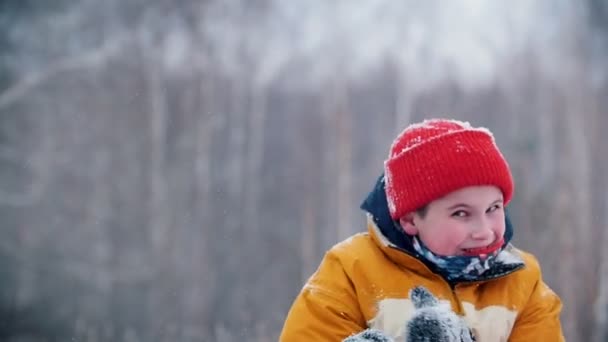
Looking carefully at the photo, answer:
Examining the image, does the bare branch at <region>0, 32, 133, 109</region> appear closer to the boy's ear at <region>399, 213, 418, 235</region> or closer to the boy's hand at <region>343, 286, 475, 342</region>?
the boy's ear at <region>399, 213, 418, 235</region>

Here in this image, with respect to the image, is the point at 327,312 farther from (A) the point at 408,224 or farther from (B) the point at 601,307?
(B) the point at 601,307

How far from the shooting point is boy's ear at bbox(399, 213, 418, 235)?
4.21 feet

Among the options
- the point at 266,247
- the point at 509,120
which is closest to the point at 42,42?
the point at 266,247

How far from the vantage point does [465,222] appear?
1.21 meters

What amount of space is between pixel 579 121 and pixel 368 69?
126 cm

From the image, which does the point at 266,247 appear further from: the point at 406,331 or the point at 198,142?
the point at 406,331

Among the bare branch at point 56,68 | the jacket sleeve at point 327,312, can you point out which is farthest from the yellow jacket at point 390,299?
the bare branch at point 56,68

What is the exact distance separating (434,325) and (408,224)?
196 mm

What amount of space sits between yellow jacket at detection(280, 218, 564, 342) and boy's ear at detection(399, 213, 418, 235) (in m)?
0.04

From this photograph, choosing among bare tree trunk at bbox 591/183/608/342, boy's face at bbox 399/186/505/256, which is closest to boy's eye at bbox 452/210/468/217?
boy's face at bbox 399/186/505/256

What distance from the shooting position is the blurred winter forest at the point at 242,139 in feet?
12.3

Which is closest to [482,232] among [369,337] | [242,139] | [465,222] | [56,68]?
[465,222]

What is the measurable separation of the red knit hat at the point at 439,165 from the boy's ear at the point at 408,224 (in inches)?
0.6

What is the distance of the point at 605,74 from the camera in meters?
4.27
